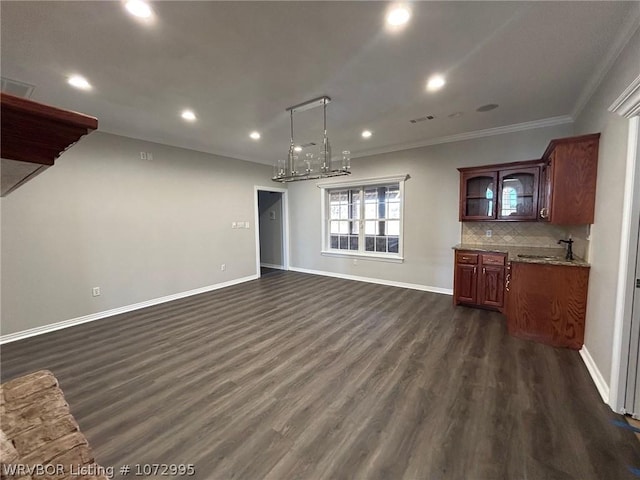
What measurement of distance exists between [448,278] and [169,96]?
16.1 ft

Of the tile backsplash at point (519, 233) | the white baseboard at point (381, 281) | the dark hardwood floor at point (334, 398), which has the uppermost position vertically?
the tile backsplash at point (519, 233)

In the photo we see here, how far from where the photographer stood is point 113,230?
4160 mm

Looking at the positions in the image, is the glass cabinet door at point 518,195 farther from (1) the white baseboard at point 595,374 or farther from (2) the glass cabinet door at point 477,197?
(1) the white baseboard at point 595,374

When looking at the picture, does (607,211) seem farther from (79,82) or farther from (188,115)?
(79,82)

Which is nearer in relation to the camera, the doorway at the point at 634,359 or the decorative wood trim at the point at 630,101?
the decorative wood trim at the point at 630,101

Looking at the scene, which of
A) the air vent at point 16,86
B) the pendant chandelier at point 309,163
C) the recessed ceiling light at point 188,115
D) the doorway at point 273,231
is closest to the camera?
the air vent at point 16,86

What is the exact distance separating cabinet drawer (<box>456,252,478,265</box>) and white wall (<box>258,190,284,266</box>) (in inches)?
172

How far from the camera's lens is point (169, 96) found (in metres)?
3.07

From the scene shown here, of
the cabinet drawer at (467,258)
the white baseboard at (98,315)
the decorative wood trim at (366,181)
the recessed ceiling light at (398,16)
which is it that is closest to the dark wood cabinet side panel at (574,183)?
the cabinet drawer at (467,258)

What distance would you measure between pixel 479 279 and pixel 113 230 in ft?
18.0

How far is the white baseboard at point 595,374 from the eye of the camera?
216 cm

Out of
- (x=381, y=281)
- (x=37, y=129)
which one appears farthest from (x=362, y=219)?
(x=37, y=129)

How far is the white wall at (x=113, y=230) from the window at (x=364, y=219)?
7.21 feet

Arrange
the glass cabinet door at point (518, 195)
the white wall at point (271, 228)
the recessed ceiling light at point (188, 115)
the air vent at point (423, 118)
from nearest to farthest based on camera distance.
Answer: the recessed ceiling light at point (188, 115), the air vent at point (423, 118), the glass cabinet door at point (518, 195), the white wall at point (271, 228)
